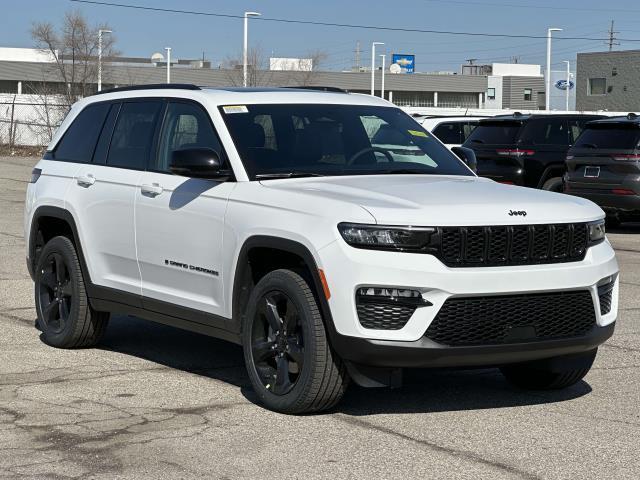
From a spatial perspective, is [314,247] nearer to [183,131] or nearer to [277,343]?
[277,343]

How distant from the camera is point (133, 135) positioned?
8.44 meters

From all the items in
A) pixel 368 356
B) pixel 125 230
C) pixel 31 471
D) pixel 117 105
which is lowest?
pixel 31 471

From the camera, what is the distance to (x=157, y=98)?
27.2 feet

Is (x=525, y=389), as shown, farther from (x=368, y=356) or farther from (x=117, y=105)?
(x=117, y=105)

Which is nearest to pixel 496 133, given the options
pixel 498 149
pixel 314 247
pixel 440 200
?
pixel 498 149

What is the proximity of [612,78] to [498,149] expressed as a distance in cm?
5562

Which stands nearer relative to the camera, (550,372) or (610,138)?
(550,372)

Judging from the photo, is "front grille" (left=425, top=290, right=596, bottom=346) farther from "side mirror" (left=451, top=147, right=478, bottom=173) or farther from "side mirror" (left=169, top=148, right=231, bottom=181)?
"side mirror" (left=451, top=147, right=478, bottom=173)

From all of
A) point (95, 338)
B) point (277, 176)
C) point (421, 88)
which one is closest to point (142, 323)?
point (95, 338)

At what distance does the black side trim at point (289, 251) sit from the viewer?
255 inches

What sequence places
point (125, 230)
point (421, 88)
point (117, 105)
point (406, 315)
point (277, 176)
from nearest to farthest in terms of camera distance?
1. point (406, 315)
2. point (277, 176)
3. point (125, 230)
4. point (117, 105)
5. point (421, 88)

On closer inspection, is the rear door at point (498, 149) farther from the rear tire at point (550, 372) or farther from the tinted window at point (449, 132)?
the rear tire at point (550, 372)

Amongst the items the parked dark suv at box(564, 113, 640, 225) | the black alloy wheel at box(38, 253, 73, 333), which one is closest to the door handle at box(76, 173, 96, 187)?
the black alloy wheel at box(38, 253, 73, 333)

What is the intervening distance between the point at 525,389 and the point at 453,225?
5.52ft
